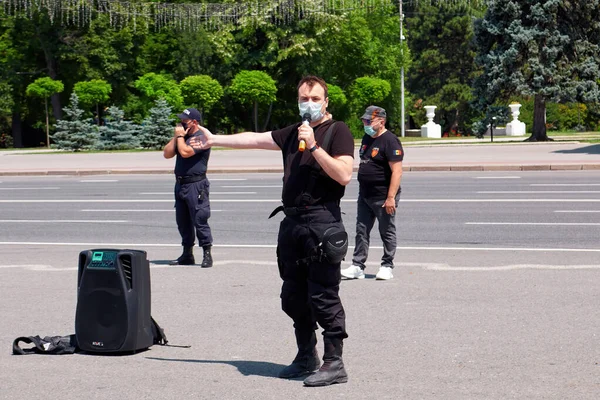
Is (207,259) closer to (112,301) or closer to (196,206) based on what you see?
(196,206)

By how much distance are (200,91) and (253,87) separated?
3.24 m

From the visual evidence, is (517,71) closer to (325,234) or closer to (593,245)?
(593,245)

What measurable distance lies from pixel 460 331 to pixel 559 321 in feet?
2.90

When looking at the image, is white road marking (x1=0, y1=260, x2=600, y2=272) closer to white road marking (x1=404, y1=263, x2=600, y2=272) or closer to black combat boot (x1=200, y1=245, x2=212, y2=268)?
white road marking (x1=404, y1=263, x2=600, y2=272)

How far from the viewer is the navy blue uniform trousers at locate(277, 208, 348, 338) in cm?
620

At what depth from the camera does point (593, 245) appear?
13078 millimetres

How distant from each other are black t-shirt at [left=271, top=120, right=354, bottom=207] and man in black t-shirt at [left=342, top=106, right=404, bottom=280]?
416 cm

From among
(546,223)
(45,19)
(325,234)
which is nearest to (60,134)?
(45,19)

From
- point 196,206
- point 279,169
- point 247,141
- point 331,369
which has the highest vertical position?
point 247,141

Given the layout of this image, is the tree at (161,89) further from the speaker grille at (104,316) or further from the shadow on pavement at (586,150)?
the speaker grille at (104,316)

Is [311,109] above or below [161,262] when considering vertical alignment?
above

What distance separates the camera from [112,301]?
277 inches

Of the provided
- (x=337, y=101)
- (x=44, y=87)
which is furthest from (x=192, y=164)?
(x=337, y=101)

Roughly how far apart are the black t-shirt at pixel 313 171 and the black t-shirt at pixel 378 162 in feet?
13.6
